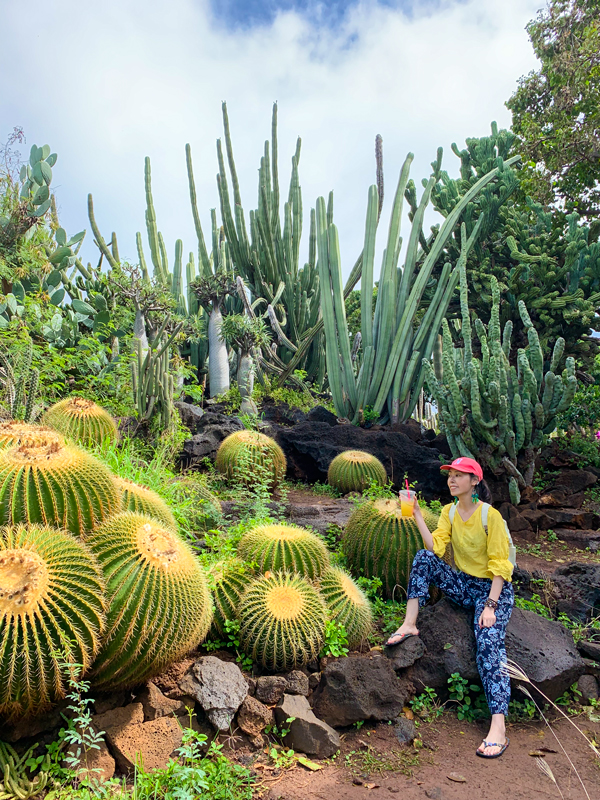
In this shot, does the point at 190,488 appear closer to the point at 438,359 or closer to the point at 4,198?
the point at 4,198

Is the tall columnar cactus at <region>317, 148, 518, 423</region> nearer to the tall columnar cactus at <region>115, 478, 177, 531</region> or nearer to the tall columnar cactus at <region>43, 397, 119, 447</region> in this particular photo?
the tall columnar cactus at <region>43, 397, 119, 447</region>

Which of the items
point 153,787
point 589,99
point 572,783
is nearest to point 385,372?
point 589,99

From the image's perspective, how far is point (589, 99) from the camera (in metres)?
8.86

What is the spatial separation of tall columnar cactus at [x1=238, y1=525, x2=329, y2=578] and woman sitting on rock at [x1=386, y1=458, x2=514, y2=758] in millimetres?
648

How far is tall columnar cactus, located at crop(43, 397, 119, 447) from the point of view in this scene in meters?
5.49

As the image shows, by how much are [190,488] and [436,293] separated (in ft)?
21.5

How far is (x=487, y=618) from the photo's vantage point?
336cm

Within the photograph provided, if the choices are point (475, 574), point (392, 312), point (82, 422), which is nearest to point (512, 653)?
point (475, 574)

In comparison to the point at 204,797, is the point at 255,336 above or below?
above

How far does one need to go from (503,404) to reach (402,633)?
3693 mm

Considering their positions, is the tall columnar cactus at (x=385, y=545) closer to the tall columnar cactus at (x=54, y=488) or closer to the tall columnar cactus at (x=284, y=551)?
the tall columnar cactus at (x=284, y=551)

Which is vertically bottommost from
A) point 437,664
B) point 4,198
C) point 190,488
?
point 437,664

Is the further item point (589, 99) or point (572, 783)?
point (589, 99)

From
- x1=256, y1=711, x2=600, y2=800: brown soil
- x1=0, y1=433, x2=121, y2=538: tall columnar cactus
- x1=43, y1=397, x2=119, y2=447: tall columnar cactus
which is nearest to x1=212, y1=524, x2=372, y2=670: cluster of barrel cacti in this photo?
x1=256, y1=711, x2=600, y2=800: brown soil
